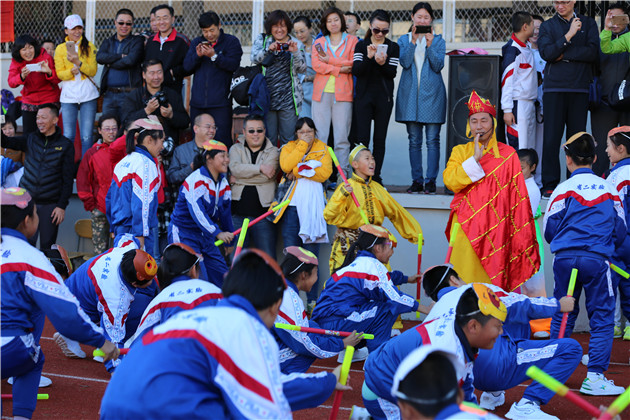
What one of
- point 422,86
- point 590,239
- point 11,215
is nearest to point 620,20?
point 422,86

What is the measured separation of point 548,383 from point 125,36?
23.2ft

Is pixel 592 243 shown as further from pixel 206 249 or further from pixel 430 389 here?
pixel 430 389

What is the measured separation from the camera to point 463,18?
984 cm

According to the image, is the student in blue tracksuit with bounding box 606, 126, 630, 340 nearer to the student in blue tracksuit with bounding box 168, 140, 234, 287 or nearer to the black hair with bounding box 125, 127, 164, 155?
the student in blue tracksuit with bounding box 168, 140, 234, 287

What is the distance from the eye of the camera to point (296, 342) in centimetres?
502

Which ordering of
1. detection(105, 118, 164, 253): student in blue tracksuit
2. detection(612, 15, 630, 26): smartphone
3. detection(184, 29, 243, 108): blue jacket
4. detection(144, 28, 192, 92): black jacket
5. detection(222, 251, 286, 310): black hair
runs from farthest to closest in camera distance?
detection(144, 28, 192, 92): black jacket → detection(184, 29, 243, 108): blue jacket → detection(612, 15, 630, 26): smartphone → detection(105, 118, 164, 253): student in blue tracksuit → detection(222, 251, 286, 310): black hair

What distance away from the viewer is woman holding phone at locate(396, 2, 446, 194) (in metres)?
7.96

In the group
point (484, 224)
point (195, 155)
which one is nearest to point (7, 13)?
point (195, 155)

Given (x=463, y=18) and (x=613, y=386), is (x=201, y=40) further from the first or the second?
(x=613, y=386)

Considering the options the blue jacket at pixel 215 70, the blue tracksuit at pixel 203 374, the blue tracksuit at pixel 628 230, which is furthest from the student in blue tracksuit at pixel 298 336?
the blue jacket at pixel 215 70

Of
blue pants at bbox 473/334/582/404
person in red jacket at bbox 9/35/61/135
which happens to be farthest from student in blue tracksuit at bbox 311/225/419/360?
person in red jacket at bbox 9/35/61/135

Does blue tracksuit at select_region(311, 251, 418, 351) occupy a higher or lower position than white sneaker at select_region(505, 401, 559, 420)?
higher

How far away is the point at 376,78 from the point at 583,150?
9.02 feet

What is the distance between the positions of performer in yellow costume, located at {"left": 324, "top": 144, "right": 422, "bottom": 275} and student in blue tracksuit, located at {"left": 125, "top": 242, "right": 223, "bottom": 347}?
2320mm
